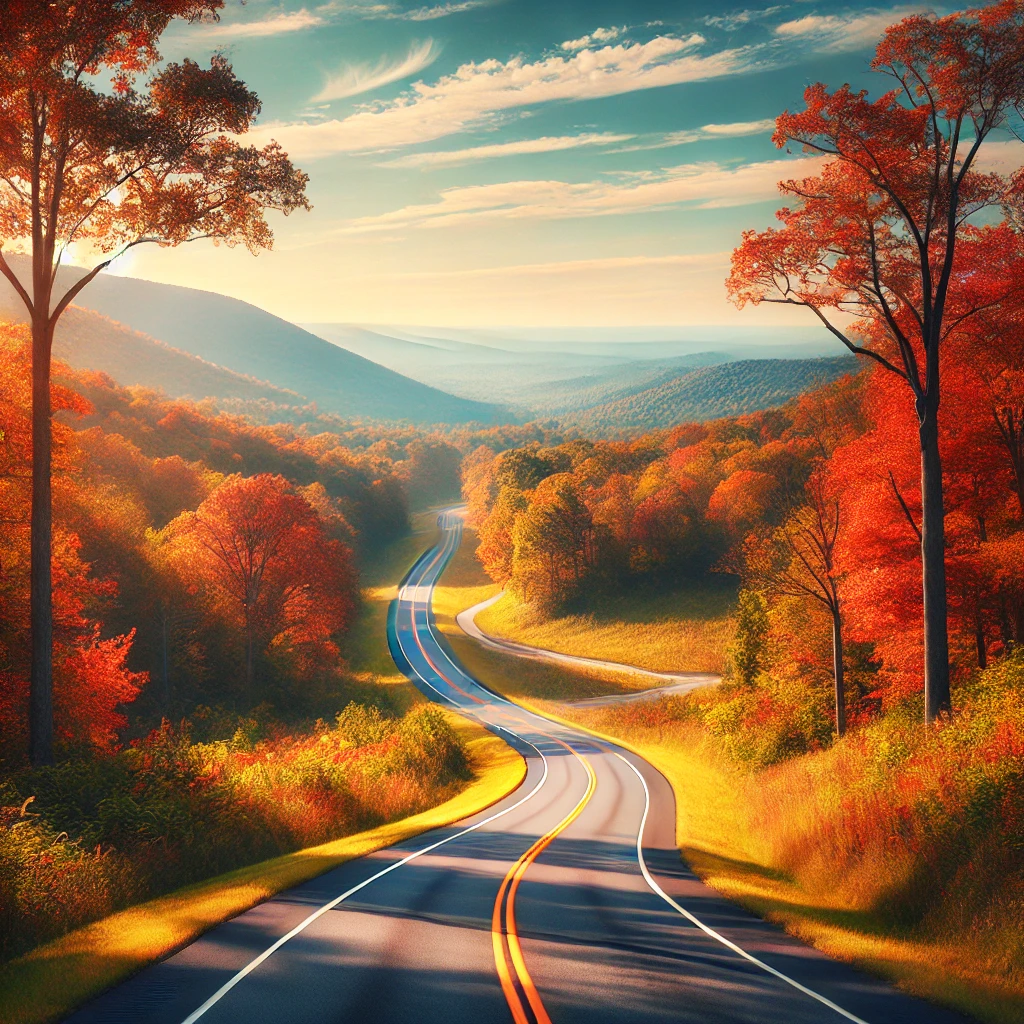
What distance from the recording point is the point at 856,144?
50.1 feet

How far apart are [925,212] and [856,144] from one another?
2.05m

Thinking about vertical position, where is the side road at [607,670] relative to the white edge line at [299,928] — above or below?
below

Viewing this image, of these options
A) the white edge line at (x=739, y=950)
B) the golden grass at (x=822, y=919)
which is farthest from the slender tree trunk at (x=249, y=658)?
the white edge line at (x=739, y=950)

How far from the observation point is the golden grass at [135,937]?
7512mm

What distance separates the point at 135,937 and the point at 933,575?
15185 millimetres

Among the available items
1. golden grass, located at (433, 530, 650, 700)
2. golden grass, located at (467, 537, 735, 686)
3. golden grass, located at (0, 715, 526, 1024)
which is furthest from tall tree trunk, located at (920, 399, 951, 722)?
golden grass, located at (467, 537, 735, 686)

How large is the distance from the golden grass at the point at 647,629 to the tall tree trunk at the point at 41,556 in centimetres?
5554

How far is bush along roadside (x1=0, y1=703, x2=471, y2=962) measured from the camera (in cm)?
1032

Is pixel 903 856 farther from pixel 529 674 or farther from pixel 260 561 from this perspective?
pixel 529 674

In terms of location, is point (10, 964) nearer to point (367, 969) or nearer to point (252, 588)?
point (367, 969)

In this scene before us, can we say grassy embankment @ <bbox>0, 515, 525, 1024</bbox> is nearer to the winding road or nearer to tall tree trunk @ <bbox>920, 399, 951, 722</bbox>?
the winding road

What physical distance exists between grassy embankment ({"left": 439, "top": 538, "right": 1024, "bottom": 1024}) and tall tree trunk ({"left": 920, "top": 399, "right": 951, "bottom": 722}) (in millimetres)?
699

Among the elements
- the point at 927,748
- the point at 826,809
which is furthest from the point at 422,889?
the point at 927,748

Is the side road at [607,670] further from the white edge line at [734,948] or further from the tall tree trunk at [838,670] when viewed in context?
the white edge line at [734,948]
